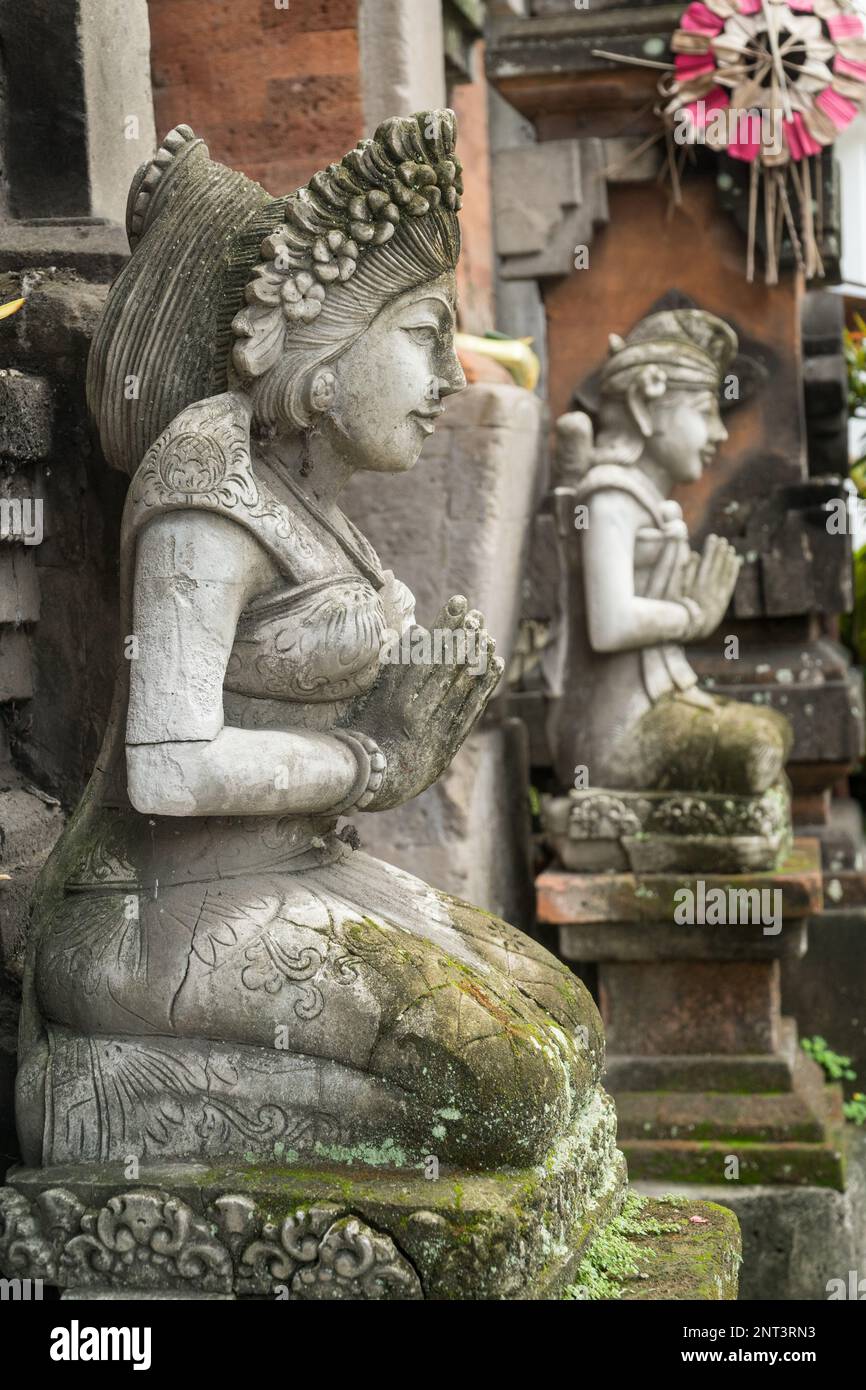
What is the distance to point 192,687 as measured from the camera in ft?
9.48

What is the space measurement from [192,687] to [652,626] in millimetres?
2817

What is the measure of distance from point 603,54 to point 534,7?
1.84 ft

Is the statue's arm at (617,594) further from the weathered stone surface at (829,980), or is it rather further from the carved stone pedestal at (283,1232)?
the carved stone pedestal at (283,1232)

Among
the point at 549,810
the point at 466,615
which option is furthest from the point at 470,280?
the point at 466,615

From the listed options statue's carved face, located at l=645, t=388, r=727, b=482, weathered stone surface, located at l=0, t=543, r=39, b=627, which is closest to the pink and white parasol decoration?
statue's carved face, located at l=645, t=388, r=727, b=482

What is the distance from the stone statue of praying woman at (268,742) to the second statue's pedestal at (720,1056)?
2335 millimetres

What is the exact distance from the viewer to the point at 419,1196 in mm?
2857

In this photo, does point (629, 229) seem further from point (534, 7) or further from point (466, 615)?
point (466, 615)

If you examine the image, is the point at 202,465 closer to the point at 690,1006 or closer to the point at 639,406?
the point at 639,406

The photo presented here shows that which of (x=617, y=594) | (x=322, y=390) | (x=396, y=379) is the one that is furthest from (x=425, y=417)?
(x=617, y=594)

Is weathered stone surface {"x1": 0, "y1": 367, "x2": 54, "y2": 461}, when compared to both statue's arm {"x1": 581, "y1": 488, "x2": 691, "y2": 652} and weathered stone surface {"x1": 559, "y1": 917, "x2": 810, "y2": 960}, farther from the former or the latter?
weathered stone surface {"x1": 559, "y1": 917, "x2": 810, "y2": 960}

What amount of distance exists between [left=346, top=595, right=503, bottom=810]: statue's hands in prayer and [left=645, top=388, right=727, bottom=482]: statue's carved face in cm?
262

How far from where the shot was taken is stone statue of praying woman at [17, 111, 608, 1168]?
2932 mm

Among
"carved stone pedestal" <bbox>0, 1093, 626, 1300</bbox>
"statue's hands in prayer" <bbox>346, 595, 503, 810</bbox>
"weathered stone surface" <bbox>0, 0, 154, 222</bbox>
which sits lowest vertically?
"carved stone pedestal" <bbox>0, 1093, 626, 1300</bbox>
